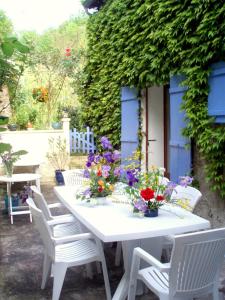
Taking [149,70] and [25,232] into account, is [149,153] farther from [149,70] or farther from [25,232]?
[25,232]

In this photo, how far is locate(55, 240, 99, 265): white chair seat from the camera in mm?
2814

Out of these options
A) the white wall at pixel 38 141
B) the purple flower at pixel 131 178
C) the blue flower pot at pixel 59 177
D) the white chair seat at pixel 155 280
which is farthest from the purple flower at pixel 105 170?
the white wall at pixel 38 141

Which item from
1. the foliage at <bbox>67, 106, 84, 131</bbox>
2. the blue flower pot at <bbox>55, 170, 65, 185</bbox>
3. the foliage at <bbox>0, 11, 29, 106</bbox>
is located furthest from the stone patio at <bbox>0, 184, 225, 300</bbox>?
the foliage at <bbox>67, 106, 84, 131</bbox>

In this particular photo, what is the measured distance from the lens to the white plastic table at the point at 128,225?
244 centimetres

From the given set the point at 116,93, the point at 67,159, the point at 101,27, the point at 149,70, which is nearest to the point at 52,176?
the point at 67,159

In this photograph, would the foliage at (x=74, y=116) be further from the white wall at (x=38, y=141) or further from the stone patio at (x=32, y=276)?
the stone patio at (x=32, y=276)

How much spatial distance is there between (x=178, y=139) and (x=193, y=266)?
296 cm

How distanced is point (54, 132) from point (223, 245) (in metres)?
7.05

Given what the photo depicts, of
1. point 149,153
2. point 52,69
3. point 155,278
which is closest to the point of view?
point 155,278

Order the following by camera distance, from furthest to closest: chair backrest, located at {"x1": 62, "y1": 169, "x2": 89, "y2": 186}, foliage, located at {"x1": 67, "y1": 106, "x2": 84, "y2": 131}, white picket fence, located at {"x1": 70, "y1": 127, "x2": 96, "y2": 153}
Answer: foliage, located at {"x1": 67, "y1": 106, "x2": 84, "y2": 131} < white picket fence, located at {"x1": 70, "y1": 127, "x2": 96, "y2": 153} < chair backrest, located at {"x1": 62, "y1": 169, "x2": 89, "y2": 186}

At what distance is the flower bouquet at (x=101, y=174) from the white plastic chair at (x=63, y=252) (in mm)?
414

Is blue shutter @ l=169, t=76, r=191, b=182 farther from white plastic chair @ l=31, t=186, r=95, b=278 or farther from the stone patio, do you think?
white plastic chair @ l=31, t=186, r=95, b=278

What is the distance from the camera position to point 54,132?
29.0ft

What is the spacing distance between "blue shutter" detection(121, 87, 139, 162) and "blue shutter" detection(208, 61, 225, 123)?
7.59ft
